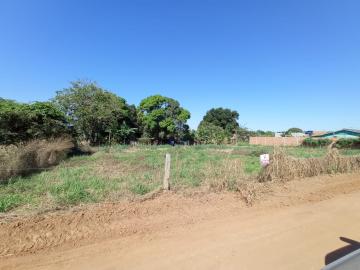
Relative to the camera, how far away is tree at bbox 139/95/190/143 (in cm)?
4628

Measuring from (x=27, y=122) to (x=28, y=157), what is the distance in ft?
15.0

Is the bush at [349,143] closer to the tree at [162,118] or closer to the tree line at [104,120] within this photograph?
the tree line at [104,120]

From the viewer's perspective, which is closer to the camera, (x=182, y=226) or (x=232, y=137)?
(x=182, y=226)

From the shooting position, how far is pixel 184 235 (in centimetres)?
427

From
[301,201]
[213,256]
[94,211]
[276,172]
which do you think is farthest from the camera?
[276,172]

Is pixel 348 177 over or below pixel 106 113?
below

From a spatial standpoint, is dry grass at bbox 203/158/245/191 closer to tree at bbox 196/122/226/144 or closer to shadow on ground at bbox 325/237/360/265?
shadow on ground at bbox 325/237/360/265

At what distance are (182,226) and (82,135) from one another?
2896cm

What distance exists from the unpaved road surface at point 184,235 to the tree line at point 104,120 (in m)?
11.6

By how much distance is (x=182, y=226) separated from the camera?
4664mm

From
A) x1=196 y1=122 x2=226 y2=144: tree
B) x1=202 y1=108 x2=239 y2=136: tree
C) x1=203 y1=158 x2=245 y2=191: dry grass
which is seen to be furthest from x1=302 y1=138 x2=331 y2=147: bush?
x1=203 y1=158 x2=245 y2=191: dry grass

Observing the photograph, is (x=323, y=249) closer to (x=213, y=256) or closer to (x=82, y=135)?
(x=213, y=256)

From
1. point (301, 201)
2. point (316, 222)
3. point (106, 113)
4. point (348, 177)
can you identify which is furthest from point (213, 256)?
point (106, 113)

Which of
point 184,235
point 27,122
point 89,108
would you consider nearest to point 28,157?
point 27,122
